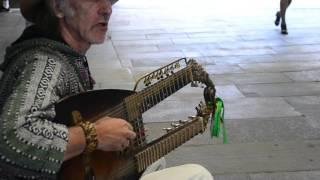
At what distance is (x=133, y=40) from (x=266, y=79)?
10.3 feet

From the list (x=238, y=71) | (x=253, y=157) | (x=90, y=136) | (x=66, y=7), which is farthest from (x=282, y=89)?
(x=90, y=136)

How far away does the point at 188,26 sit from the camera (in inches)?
397

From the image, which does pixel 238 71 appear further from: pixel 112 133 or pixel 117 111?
pixel 112 133

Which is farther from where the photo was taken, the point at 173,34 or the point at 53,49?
the point at 173,34

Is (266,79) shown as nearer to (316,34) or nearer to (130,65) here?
(130,65)

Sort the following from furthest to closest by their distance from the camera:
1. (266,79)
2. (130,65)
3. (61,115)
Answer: (130,65) < (266,79) < (61,115)

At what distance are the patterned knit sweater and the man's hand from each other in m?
0.13

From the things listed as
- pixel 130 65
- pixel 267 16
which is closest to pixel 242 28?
pixel 267 16

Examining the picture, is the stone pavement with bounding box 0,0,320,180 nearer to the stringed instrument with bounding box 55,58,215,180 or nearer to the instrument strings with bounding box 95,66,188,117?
the stringed instrument with bounding box 55,58,215,180

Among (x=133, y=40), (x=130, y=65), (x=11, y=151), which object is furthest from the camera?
(x=133, y=40)

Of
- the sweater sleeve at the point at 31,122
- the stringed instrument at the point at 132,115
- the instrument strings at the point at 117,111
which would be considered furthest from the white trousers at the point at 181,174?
the sweater sleeve at the point at 31,122

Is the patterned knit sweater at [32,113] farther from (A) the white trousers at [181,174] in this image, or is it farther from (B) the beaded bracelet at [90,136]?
(A) the white trousers at [181,174]

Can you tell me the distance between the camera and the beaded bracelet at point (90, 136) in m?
1.59

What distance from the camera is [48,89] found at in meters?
1.54
